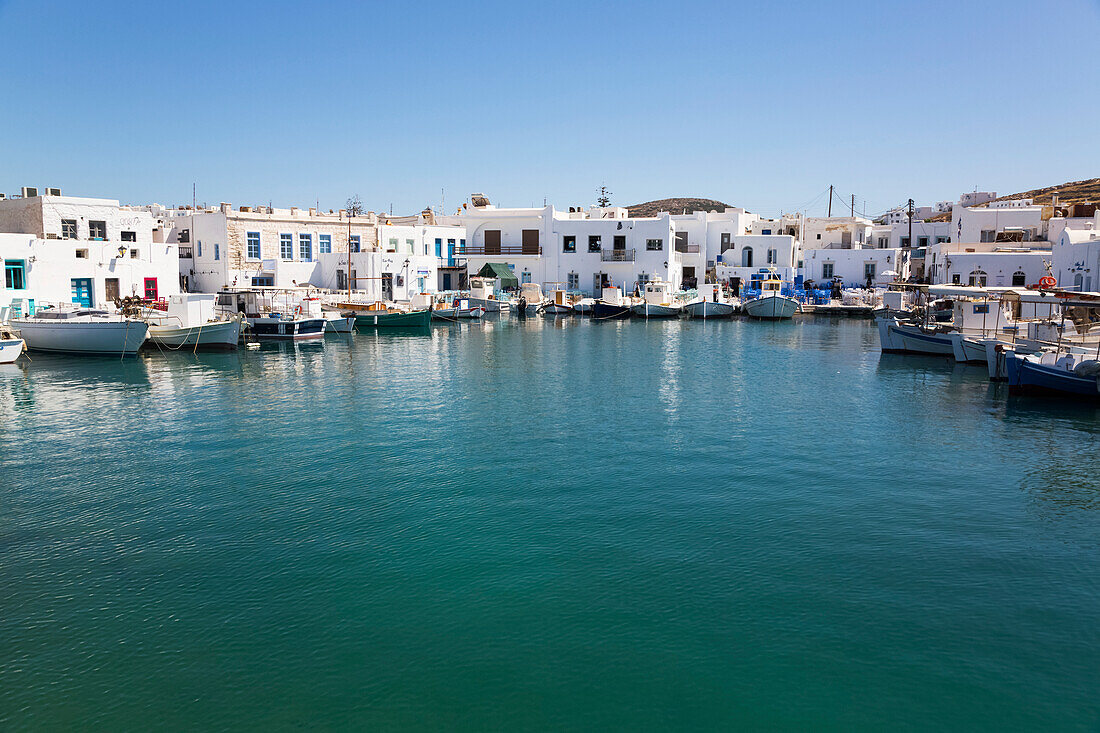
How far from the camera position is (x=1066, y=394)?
957 inches

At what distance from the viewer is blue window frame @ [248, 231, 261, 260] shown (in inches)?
2026

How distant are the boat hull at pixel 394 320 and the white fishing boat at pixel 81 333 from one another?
1391 centimetres

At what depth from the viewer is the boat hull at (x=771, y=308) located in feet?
185

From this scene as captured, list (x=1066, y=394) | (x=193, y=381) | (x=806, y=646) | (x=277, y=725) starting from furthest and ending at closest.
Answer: (x=193, y=381) < (x=1066, y=394) < (x=806, y=646) < (x=277, y=725)

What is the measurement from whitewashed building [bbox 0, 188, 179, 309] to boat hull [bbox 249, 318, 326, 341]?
7.95 metres

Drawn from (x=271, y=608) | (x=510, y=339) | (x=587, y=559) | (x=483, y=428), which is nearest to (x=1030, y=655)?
(x=587, y=559)

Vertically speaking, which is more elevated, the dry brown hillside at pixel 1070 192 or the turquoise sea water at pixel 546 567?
the dry brown hillside at pixel 1070 192

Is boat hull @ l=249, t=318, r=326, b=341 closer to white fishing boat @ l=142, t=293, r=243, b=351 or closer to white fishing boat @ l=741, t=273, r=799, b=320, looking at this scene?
white fishing boat @ l=142, t=293, r=243, b=351

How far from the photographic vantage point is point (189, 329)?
113 feet

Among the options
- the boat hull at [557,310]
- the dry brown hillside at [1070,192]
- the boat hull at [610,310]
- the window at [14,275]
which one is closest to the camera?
the window at [14,275]

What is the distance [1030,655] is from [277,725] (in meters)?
8.07

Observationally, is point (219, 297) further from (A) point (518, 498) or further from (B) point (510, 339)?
(A) point (518, 498)

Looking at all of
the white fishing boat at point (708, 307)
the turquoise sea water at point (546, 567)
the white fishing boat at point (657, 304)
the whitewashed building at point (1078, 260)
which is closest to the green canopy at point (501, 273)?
the white fishing boat at point (657, 304)

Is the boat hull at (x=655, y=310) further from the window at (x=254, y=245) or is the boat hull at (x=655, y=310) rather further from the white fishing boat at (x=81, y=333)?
the white fishing boat at (x=81, y=333)
